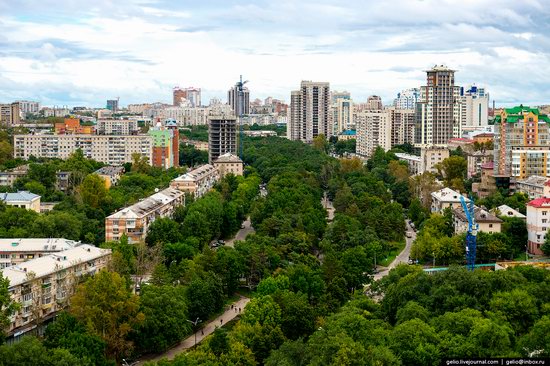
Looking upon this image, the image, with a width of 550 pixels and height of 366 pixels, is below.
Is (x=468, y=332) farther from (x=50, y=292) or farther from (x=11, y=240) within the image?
(x=11, y=240)

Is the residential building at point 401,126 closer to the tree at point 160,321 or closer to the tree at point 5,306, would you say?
the tree at point 160,321

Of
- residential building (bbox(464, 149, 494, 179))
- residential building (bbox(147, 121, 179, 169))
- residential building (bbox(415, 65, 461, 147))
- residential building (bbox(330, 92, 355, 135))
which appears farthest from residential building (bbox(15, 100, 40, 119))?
residential building (bbox(464, 149, 494, 179))

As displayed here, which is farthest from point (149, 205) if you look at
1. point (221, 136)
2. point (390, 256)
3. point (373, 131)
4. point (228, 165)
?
point (373, 131)

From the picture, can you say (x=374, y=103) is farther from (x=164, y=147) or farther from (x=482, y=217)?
(x=482, y=217)

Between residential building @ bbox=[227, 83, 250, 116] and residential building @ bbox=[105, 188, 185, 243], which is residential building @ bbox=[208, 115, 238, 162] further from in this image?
residential building @ bbox=[227, 83, 250, 116]

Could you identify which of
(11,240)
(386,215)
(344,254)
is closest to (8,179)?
(11,240)
